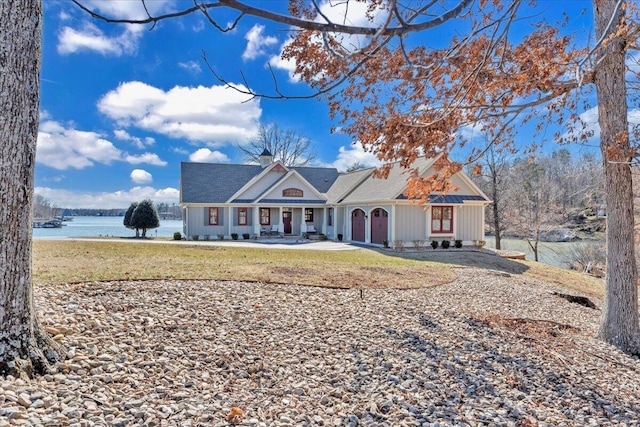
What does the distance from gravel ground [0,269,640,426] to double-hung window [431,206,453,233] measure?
13.8 m

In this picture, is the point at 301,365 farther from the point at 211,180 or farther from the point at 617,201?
the point at 211,180

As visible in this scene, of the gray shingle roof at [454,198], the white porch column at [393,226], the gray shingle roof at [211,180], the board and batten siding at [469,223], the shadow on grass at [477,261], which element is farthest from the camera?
the gray shingle roof at [211,180]

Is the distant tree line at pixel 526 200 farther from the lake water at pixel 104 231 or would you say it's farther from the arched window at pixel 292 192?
the lake water at pixel 104 231

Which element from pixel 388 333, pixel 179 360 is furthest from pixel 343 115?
pixel 179 360

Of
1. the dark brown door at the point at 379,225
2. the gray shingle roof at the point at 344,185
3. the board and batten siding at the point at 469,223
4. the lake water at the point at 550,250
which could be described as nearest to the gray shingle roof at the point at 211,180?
the gray shingle roof at the point at 344,185

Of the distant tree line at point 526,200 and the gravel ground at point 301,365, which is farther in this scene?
the distant tree line at point 526,200

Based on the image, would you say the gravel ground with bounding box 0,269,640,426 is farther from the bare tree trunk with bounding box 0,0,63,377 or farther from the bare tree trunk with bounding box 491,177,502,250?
the bare tree trunk with bounding box 491,177,502,250

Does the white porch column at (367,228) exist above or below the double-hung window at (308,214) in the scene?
below

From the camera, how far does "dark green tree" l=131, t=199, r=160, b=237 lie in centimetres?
2528

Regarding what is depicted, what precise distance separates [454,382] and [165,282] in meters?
5.18

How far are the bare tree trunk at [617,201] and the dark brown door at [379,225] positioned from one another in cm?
1389

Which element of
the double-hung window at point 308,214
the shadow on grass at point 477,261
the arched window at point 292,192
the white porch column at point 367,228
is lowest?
the shadow on grass at point 477,261

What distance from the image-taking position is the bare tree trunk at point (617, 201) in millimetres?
5719

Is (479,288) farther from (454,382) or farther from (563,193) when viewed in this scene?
(563,193)
